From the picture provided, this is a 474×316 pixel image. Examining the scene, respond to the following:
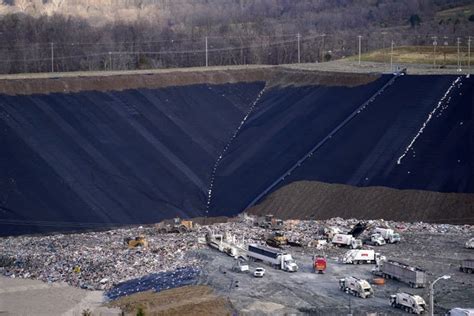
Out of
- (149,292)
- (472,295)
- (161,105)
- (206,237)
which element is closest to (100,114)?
(161,105)

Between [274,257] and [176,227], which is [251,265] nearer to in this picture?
[274,257]

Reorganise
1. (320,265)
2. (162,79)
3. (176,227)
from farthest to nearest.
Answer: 1. (162,79)
2. (176,227)
3. (320,265)

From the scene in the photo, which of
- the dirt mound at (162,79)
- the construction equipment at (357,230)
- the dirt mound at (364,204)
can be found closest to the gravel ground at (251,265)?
the dirt mound at (364,204)

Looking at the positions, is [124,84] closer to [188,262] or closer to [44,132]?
[44,132]

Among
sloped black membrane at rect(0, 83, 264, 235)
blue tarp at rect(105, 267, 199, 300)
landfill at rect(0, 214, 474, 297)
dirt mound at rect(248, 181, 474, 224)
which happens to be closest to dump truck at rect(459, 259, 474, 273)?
landfill at rect(0, 214, 474, 297)

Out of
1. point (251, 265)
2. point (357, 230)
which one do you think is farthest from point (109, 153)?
point (251, 265)

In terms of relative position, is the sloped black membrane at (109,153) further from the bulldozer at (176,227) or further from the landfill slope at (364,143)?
the landfill slope at (364,143)

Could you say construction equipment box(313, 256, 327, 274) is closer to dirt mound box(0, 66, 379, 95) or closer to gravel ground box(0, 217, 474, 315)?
gravel ground box(0, 217, 474, 315)

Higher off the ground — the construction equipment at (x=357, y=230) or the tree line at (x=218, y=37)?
the tree line at (x=218, y=37)
